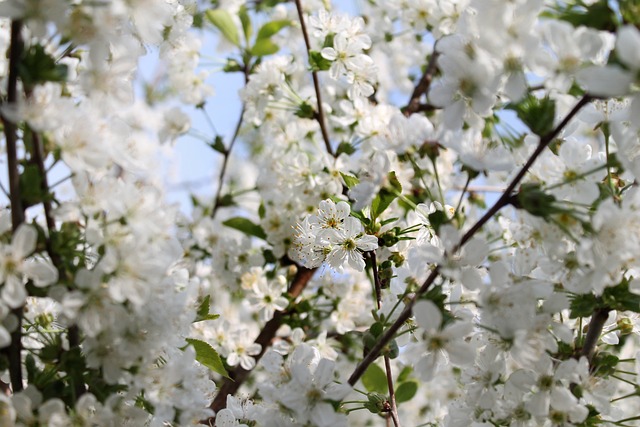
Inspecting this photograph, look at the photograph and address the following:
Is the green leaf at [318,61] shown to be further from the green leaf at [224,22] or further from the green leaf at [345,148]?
the green leaf at [224,22]

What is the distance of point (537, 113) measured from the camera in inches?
47.6

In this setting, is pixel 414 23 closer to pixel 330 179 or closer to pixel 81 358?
pixel 330 179

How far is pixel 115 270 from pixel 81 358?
24cm

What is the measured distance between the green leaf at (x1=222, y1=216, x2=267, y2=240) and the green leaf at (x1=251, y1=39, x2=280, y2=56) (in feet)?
2.10

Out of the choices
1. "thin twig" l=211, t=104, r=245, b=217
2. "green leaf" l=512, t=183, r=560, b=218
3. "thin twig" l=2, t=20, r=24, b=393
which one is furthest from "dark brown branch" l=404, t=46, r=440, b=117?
"thin twig" l=2, t=20, r=24, b=393

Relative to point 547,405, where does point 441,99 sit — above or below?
above

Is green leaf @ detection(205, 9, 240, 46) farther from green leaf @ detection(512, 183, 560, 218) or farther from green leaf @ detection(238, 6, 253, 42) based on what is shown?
green leaf @ detection(512, 183, 560, 218)

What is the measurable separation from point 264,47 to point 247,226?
2.23ft

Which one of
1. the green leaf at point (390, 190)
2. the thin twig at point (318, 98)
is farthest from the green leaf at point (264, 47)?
the green leaf at point (390, 190)

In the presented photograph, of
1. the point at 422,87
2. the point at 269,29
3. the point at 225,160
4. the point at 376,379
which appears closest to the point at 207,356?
the point at 376,379

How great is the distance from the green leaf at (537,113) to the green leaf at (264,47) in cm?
140

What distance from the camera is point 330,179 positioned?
2199mm

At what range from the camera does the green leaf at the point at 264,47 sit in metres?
2.47

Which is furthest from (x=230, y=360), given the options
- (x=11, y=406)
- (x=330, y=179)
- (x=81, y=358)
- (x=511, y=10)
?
(x=511, y=10)
